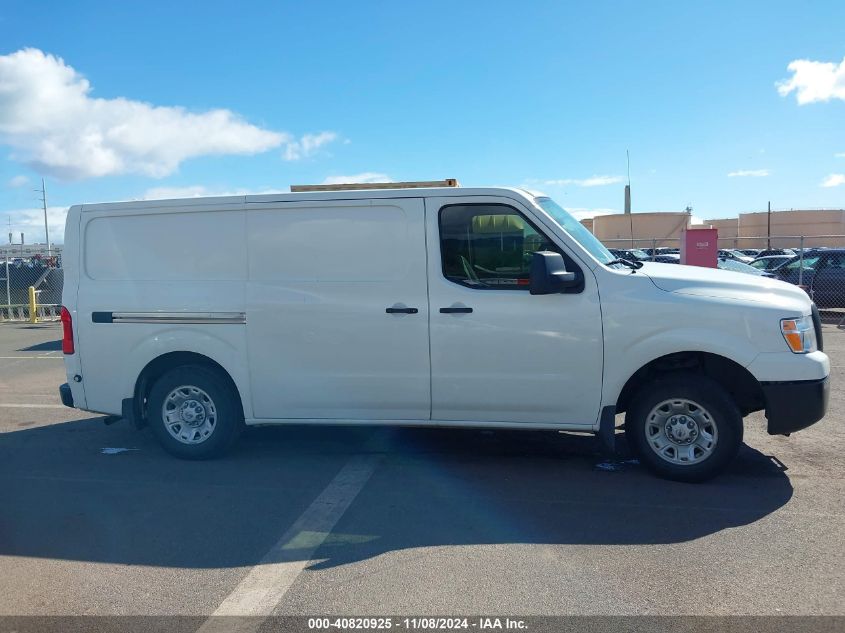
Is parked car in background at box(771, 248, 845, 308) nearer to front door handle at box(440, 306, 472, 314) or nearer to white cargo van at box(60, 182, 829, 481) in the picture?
white cargo van at box(60, 182, 829, 481)

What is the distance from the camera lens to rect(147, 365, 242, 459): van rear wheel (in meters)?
6.10

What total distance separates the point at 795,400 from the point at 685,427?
2.52 ft

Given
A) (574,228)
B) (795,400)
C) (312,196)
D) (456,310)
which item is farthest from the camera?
(574,228)

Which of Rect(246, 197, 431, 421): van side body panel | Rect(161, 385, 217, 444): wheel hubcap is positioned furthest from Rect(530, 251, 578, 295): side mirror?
Rect(161, 385, 217, 444): wheel hubcap

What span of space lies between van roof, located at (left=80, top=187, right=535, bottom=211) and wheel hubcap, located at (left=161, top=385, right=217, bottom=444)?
1.57 meters

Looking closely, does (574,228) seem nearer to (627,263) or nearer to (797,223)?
(627,263)

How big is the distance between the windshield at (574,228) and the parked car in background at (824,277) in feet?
44.7

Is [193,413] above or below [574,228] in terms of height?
below

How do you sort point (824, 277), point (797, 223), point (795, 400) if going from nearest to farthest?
point (795, 400)
point (824, 277)
point (797, 223)

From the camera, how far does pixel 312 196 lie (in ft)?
19.1

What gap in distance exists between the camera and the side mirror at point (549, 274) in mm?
5266

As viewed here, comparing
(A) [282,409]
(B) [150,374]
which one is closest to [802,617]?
(A) [282,409]

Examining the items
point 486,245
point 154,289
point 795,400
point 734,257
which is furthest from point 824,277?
point 154,289

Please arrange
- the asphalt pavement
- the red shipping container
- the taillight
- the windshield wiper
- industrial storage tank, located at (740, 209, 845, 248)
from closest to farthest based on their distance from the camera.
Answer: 1. the asphalt pavement
2. the windshield wiper
3. the taillight
4. the red shipping container
5. industrial storage tank, located at (740, 209, 845, 248)
